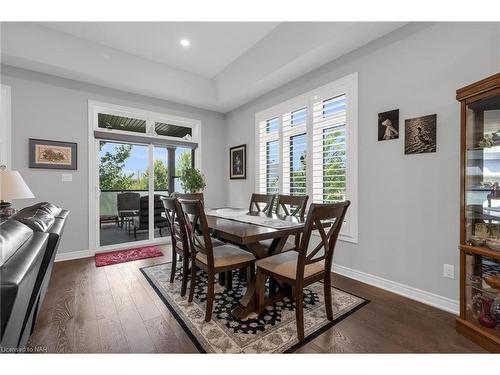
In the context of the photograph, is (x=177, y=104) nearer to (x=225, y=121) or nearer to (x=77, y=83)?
(x=225, y=121)

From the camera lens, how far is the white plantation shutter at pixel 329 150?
9.15 feet

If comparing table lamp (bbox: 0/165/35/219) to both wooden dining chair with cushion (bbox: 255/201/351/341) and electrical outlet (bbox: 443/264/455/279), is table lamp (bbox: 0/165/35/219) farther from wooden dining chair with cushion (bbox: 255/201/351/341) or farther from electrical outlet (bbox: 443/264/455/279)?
electrical outlet (bbox: 443/264/455/279)

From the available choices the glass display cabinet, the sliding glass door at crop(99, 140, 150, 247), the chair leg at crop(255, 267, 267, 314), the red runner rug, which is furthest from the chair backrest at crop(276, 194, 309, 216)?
the sliding glass door at crop(99, 140, 150, 247)

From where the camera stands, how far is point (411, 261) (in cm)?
221

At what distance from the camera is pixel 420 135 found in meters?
2.13

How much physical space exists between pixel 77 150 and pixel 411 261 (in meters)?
4.53

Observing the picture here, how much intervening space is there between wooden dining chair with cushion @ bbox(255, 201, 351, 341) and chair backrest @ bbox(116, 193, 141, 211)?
3.15 meters

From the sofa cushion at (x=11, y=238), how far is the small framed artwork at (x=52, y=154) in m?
2.63

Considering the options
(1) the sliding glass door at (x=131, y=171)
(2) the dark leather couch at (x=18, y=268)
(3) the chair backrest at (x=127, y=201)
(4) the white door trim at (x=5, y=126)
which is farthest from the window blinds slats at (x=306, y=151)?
(4) the white door trim at (x=5, y=126)

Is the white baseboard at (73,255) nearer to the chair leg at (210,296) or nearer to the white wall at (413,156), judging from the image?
the chair leg at (210,296)

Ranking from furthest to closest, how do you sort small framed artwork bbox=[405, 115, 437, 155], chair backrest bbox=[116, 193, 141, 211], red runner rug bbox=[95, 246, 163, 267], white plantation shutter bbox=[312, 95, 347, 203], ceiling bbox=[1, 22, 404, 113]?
chair backrest bbox=[116, 193, 141, 211] → red runner rug bbox=[95, 246, 163, 267] → white plantation shutter bbox=[312, 95, 347, 203] → ceiling bbox=[1, 22, 404, 113] → small framed artwork bbox=[405, 115, 437, 155]

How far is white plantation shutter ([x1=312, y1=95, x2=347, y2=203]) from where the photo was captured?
279 cm
